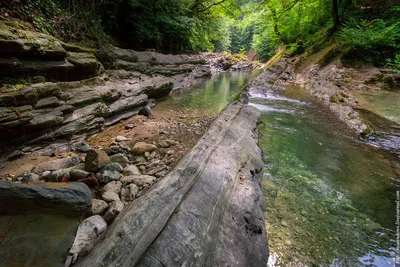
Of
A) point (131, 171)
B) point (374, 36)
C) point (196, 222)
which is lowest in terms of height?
point (131, 171)

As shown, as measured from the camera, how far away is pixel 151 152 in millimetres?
3650

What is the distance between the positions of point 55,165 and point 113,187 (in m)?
1.00

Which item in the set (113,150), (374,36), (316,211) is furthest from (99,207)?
(374,36)

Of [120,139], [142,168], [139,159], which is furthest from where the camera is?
[120,139]

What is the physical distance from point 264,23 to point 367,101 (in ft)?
48.1

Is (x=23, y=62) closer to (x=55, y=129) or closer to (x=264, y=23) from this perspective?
(x=55, y=129)

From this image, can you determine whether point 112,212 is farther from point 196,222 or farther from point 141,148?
point 141,148

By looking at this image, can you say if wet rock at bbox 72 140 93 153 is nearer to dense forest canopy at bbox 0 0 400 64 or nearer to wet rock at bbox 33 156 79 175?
wet rock at bbox 33 156 79 175

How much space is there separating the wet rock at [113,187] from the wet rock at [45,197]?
17.9 inches

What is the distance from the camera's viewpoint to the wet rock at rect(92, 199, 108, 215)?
207cm

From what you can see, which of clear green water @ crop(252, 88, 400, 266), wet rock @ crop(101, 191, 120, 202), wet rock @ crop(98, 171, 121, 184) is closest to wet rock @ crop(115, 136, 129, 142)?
wet rock @ crop(98, 171, 121, 184)

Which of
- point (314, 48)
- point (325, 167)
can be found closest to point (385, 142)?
point (325, 167)

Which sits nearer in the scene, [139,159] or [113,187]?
[113,187]

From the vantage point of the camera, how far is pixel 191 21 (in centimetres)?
1338
